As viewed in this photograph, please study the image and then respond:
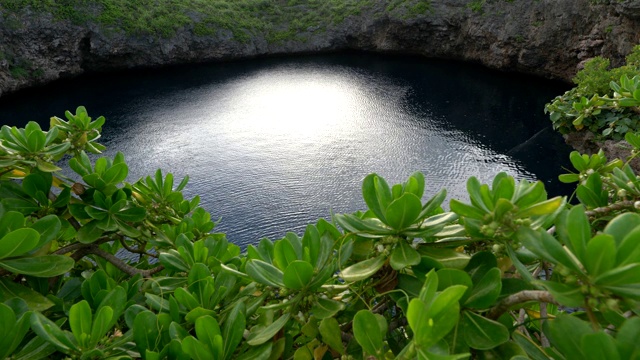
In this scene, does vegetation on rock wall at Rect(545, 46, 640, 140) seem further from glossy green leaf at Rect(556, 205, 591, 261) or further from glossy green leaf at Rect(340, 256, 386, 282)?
glossy green leaf at Rect(340, 256, 386, 282)

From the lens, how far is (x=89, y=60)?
15.4 m

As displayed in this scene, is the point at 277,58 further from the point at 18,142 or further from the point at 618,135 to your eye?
the point at 18,142

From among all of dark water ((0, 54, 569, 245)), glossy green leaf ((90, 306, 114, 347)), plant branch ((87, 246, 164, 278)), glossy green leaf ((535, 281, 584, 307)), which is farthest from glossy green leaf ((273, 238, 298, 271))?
dark water ((0, 54, 569, 245))

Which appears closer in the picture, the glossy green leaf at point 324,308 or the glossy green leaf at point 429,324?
the glossy green leaf at point 429,324

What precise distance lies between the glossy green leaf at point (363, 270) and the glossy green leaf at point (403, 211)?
69 millimetres

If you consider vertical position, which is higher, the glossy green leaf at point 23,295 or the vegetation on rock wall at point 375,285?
the vegetation on rock wall at point 375,285

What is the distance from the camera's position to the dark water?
728 cm

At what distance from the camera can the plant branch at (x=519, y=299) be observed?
516 millimetres

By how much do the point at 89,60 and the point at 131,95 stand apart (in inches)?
161

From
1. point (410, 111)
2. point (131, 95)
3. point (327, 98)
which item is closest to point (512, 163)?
point (410, 111)

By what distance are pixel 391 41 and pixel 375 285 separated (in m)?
18.3

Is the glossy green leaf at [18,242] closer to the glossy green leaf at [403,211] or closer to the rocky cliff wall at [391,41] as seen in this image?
the glossy green leaf at [403,211]

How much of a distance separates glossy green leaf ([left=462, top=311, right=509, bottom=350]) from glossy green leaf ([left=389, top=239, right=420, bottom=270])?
0.37 ft

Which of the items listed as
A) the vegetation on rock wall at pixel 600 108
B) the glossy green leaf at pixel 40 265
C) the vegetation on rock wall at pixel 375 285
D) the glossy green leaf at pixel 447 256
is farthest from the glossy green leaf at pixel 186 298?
the vegetation on rock wall at pixel 600 108
